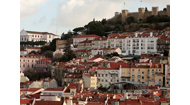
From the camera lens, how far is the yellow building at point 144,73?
64.7 feet

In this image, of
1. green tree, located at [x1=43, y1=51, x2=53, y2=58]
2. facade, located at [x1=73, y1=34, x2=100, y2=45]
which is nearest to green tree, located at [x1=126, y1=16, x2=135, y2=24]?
facade, located at [x1=73, y1=34, x2=100, y2=45]

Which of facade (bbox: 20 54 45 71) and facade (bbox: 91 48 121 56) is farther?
facade (bbox: 20 54 45 71)

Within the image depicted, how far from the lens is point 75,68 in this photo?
76.6 ft

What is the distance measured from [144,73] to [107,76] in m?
2.05

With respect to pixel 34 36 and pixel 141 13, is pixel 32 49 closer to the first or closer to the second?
pixel 34 36

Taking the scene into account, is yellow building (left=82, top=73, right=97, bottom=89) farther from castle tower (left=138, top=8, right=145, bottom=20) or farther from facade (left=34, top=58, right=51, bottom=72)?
castle tower (left=138, top=8, right=145, bottom=20)

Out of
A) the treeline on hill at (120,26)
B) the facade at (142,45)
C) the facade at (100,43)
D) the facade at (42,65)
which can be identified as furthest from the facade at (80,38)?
the facade at (142,45)

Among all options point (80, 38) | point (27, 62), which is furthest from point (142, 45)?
point (27, 62)

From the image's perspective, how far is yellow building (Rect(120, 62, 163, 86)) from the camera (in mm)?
19712

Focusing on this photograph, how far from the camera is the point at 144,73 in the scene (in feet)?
66.6

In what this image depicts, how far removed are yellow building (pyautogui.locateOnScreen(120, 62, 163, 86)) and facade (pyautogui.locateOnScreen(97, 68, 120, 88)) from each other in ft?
1.11
